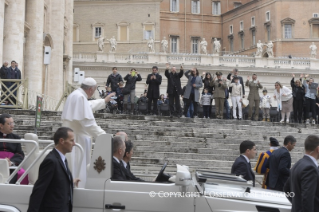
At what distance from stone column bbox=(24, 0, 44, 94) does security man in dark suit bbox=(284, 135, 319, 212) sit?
88.1 feet

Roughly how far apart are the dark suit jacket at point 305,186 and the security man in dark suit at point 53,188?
254 centimetres

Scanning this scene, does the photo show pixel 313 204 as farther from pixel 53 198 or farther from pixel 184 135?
pixel 184 135

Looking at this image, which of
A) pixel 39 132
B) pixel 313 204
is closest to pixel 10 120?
pixel 313 204

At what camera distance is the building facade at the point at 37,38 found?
29953 millimetres

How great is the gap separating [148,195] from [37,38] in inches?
1089

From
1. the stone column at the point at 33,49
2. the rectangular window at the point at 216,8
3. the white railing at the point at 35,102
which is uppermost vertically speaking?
the rectangular window at the point at 216,8

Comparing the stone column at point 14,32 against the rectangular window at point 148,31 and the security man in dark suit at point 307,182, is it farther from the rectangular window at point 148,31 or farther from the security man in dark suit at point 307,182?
the rectangular window at point 148,31

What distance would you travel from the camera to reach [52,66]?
1506 inches

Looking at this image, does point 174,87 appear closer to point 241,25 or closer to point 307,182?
point 307,182

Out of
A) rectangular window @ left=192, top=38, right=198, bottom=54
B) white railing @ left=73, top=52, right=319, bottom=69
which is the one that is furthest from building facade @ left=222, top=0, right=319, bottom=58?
white railing @ left=73, top=52, right=319, bottom=69

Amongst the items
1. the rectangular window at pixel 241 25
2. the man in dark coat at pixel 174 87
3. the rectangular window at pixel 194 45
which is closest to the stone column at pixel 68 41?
the man in dark coat at pixel 174 87

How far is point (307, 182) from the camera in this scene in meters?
7.21

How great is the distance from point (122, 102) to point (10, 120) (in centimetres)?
1730

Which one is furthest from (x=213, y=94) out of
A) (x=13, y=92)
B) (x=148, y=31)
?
(x=148, y=31)
